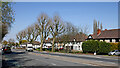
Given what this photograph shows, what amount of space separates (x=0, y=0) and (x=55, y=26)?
47.1 m

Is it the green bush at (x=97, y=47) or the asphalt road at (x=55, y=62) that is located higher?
the green bush at (x=97, y=47)

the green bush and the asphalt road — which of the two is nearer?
the asphalt road

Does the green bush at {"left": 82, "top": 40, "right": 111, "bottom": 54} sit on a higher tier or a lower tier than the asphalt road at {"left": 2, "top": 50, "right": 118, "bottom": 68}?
higher

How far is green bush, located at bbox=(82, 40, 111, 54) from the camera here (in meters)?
42.2

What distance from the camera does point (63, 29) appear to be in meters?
61.6

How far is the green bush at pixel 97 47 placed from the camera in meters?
42.2

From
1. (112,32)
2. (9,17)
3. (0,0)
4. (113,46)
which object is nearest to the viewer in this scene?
(0,0)

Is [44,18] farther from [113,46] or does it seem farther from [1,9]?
[1,9]

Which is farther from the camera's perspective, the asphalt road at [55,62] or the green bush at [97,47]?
the green bush at [97,47]

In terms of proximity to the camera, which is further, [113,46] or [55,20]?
[55,20]

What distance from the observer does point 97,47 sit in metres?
43.2

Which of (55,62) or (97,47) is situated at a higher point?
(97,47)

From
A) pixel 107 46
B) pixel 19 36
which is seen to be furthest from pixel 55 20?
pixel 19 36

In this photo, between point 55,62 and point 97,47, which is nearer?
point 55,62
